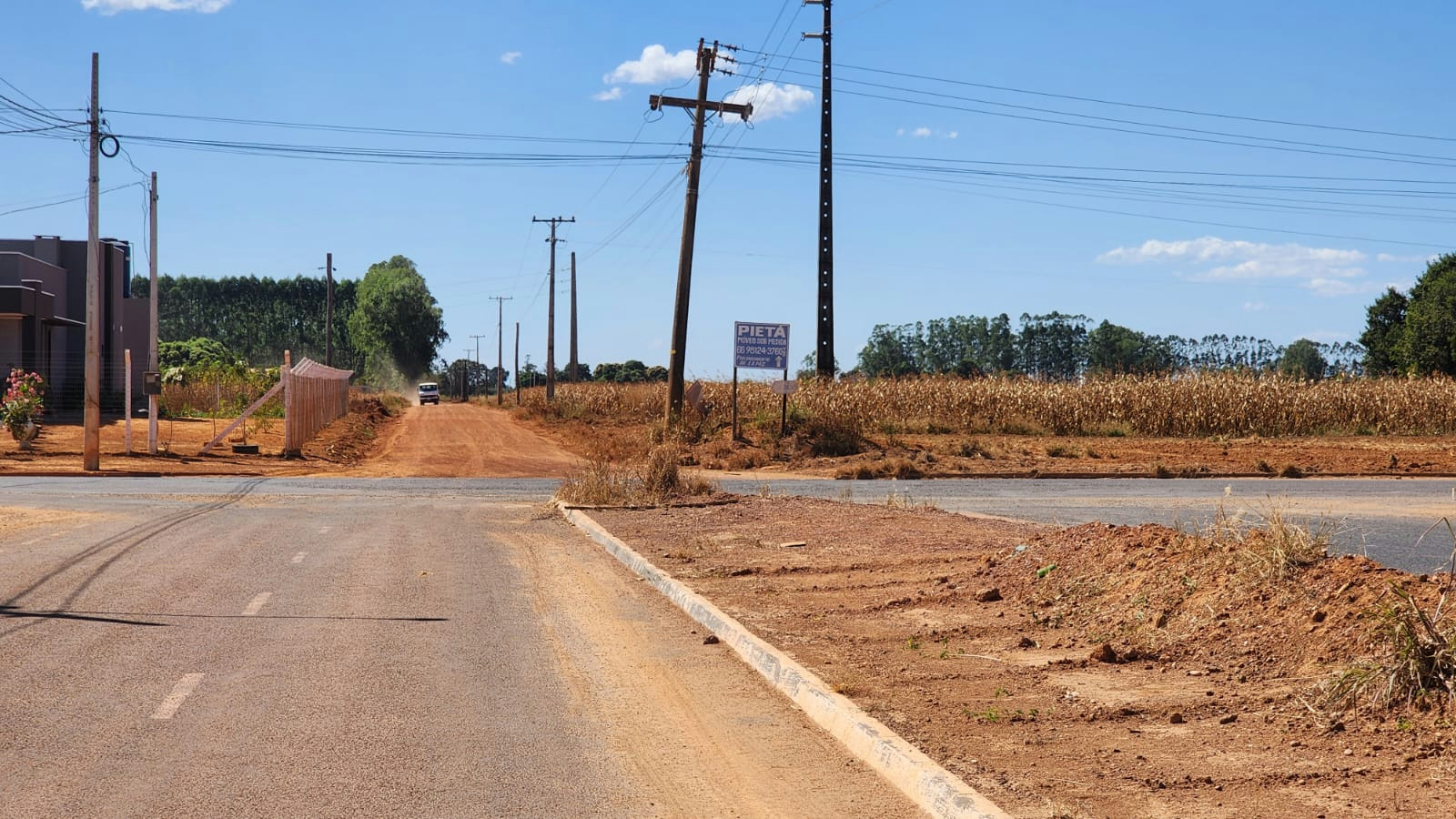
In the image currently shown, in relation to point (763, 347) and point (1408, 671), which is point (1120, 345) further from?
point (1408, 671)

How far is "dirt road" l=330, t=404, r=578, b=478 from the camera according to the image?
29625 mm

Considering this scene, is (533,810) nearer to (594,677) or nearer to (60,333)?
(594,677)

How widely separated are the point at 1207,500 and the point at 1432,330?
201 feet

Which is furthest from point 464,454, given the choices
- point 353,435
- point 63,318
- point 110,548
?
point 110,548

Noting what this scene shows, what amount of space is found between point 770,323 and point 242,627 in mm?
23255

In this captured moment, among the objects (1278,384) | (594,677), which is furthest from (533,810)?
(1278,384)

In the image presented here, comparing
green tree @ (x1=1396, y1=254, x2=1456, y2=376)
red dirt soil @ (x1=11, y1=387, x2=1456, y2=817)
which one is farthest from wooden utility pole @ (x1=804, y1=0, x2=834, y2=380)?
green tree @ (x1=1396, y1=254, x2=1456, y2=376)

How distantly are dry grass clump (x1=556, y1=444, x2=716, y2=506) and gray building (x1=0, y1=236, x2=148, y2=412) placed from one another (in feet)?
90.1

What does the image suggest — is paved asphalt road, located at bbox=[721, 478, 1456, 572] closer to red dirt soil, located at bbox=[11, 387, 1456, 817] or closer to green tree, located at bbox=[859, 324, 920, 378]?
red dirt soil, located at bbox=[11, 387, 1456, 817]

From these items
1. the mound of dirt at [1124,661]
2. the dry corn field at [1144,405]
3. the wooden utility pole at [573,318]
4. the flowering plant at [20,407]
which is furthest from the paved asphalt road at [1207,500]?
the wooden utility pole at [573,318]

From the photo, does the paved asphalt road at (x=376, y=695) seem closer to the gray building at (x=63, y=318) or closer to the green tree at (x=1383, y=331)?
the gray building at (x=63, y=318)

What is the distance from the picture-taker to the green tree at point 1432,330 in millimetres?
71812

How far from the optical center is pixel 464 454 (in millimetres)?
35250

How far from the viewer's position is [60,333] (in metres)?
49.8
